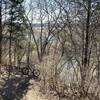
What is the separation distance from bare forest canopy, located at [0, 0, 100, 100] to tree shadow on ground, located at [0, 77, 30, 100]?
50.0 inches

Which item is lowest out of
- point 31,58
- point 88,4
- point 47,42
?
point 31,58

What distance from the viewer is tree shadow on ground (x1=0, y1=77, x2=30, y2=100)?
16.8 metres

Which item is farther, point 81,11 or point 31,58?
point 31,58

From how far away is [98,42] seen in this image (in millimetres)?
23703

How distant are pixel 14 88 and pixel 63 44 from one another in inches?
561

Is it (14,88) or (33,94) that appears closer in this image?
(33,94)

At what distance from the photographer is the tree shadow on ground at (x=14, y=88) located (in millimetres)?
16819

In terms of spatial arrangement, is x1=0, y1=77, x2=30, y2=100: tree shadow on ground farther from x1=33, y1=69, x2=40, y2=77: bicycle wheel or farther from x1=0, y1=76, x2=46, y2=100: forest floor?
x1=33, y1=69, x2=40, y2=77: bicycle wheel

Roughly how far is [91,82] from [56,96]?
3000 millimetres

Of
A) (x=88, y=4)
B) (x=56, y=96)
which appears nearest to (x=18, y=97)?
(x=56, y=96)

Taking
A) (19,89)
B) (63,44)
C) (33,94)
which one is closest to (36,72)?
(19,89)

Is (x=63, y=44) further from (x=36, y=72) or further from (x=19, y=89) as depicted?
(x=19, y=89)

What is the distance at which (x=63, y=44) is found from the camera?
102ft

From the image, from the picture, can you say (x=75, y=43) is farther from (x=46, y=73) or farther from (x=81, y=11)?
(x=46, y=73)
